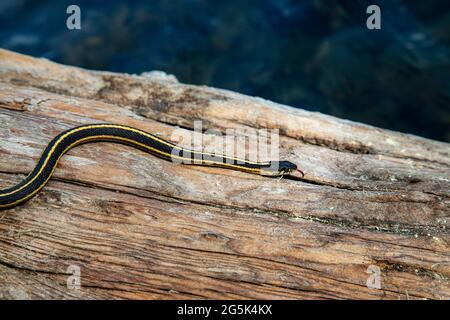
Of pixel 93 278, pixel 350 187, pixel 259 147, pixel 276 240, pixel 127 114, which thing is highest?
pixel 127 114

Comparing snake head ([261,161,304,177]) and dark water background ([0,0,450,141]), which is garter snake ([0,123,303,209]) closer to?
snake head ([261,161,304,177])

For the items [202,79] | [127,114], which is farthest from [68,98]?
[202,79]

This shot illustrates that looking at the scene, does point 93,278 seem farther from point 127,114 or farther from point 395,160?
point 395,160

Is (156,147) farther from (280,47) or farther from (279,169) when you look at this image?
(280,47)

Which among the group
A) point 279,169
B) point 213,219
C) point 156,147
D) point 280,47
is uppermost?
point 280,47

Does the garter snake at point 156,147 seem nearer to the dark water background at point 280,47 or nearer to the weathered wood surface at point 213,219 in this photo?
the weathered wood surface at point 213,219

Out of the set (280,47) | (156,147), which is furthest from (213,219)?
(280,47)

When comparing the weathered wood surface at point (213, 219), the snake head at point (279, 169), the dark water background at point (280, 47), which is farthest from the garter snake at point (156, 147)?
the dark water background at point (280, 47)
